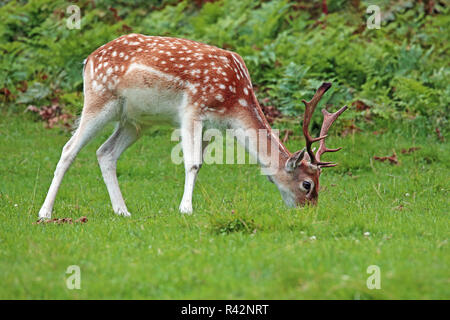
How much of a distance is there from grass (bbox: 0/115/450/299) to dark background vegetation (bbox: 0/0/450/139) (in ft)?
6.74

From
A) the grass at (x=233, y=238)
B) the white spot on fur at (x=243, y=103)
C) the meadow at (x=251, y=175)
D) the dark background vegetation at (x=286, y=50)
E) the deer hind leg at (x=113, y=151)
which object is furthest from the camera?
the dark background vegetation at (x=286, y=50)

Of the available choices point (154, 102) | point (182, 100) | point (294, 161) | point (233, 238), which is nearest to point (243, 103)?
point (182, 100)

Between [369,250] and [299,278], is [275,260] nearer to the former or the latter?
[299,278]

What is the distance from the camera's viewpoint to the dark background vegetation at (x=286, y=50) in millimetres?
12000

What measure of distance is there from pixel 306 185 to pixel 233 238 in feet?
5.74

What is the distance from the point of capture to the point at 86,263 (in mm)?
5191

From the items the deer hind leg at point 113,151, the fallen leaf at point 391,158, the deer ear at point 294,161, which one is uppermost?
the deer ear at point 294,161

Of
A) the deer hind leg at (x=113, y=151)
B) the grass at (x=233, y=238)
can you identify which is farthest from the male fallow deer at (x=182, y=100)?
the grass at (x=233, y=238)

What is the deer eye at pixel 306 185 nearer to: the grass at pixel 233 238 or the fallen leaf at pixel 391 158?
the grass at pixel 233 238

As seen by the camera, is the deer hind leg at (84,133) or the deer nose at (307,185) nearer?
the deer nose at (307,185)

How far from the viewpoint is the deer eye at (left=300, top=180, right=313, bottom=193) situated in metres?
7.33

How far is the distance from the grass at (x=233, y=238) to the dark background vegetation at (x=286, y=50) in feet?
6.74

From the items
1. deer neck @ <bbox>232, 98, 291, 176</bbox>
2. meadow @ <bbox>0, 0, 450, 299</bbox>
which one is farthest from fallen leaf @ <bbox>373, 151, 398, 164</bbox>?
deer neck @ <bbox>232, 98, 291, 176</bbox>

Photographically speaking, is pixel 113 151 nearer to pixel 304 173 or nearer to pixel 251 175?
pixel 304 173
